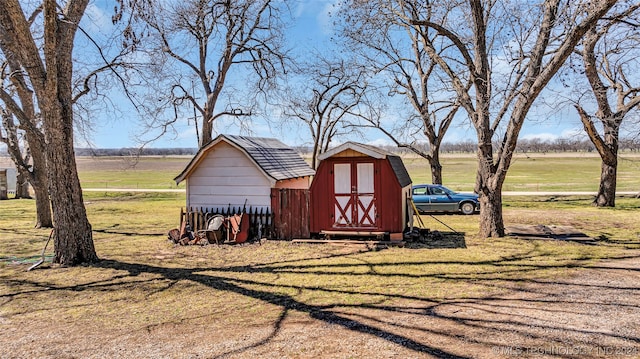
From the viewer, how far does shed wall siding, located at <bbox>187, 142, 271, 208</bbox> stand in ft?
47.5

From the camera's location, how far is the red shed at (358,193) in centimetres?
1338

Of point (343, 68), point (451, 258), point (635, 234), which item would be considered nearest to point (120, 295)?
point (451, 258)

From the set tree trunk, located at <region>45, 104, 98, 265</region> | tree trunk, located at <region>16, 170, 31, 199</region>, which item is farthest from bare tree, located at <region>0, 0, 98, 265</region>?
tree trunk, located at <region>16, 170, 31, 199</region>

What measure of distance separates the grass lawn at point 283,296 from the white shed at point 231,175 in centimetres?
198

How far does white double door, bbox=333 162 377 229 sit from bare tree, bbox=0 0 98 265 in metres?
7.27

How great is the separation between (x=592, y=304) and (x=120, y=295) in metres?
8.48

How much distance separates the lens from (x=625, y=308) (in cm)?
689

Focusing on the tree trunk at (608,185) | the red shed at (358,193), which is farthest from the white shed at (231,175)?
the tree trunk at (608,185)

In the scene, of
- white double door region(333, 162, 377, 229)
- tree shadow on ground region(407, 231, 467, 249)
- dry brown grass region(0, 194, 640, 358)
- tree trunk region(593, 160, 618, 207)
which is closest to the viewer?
dry brown grass region(0, 194, 640, 358)

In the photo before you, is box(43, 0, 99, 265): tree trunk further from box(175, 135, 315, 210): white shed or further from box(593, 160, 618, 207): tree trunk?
box(593, 160, 618, 207): tree trunk

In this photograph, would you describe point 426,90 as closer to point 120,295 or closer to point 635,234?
point 635,234

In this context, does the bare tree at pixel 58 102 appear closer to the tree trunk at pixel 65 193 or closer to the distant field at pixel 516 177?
the tree trunk at pixel 65 193

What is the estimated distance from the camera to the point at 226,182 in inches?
583

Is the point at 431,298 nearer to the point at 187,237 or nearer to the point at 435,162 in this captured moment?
the point at 187,237
